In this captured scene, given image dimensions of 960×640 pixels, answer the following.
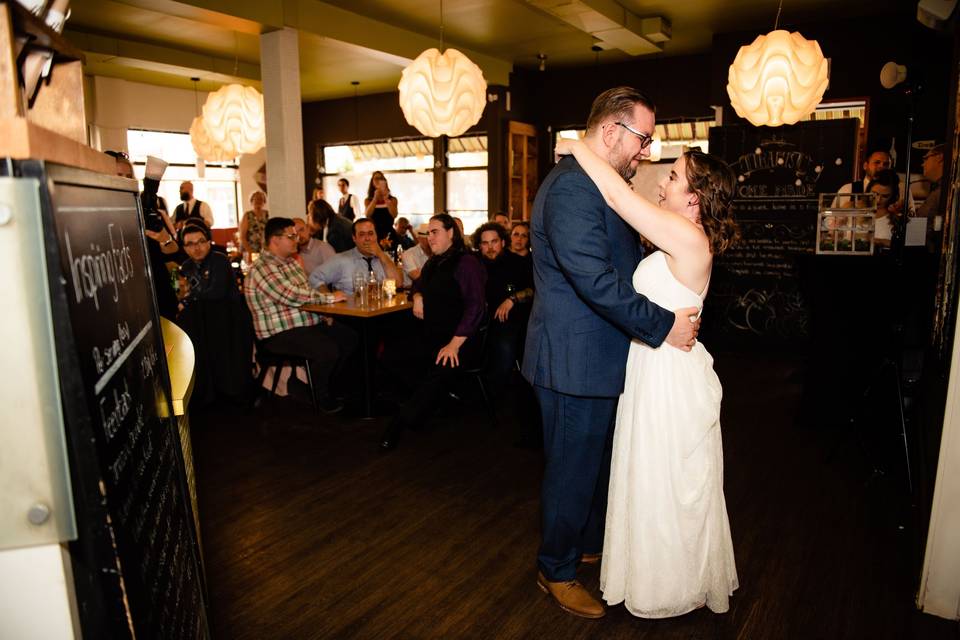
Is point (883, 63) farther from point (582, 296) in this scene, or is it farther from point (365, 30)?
point (582, 296)

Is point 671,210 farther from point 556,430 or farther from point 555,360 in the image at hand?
point 556,430

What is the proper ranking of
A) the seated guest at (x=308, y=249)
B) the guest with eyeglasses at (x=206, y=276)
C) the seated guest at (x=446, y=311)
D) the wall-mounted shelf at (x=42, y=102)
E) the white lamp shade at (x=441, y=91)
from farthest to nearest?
1. the seated guest at (x=308, y=249)
2. the white lamp shade at (x=441, y=91)
3. the guest with eyeglasses at (x=206, y=276)
4. the seated guest at (x=446, y=311)
5. the wall-mounted shelf at (x=42, y=102)

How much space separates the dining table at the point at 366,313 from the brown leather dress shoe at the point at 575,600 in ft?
7.47

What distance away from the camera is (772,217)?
6355mm

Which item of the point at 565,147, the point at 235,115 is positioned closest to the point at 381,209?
the point at 235,115

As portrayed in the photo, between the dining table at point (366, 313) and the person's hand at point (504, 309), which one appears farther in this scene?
the person's hand at point (504, 309)

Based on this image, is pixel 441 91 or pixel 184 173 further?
pixel 184 173

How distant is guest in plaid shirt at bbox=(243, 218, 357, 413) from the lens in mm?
4387

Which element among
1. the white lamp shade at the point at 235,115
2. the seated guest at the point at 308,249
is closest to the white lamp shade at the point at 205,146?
the white lamp shade at the point at 235,115

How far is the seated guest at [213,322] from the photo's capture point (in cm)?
414

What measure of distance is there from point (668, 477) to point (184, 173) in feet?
37.4

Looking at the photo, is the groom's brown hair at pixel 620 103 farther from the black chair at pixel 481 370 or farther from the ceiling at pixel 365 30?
the ceiling at pixel 365 30

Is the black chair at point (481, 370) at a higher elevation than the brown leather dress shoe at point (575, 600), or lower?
higher

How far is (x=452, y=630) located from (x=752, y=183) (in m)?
5.50
